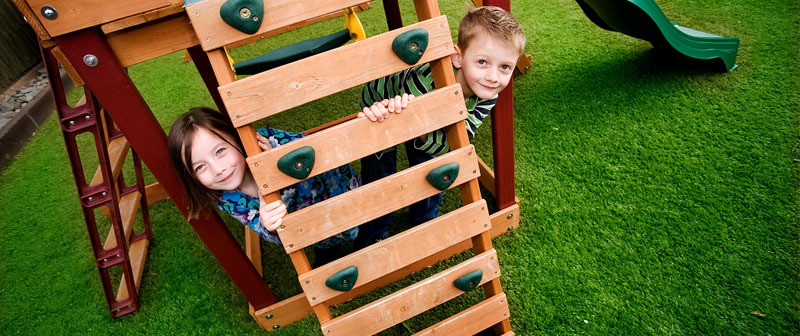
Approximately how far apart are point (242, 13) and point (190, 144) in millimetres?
614

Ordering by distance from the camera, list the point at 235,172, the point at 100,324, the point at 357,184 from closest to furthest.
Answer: the point at 235,172 → the point at 357,184 → the point at 100,324

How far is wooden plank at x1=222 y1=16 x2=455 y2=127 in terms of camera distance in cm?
141

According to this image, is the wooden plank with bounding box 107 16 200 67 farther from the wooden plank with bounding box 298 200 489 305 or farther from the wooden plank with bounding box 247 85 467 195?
the wooden plank with bounding box 298 200 489 305

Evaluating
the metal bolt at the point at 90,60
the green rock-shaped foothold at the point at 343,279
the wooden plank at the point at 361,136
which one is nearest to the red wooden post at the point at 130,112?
the metal bolt at the point at 90,60

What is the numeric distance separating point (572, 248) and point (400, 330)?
42.4 inches

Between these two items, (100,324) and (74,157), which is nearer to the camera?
(74,157)

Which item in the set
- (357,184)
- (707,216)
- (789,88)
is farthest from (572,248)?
(789,88)

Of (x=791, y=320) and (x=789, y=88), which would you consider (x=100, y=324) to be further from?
(x=789, y=88)

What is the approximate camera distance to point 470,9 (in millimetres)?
1994

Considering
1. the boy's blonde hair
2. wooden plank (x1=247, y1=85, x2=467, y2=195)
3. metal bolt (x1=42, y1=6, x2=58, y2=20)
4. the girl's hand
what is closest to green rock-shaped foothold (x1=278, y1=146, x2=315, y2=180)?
wooden plank (x1=247, y1=85, x2=467, y2=195)

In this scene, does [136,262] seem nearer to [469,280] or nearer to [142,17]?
[142,17]

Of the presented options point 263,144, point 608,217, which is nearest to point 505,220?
point 608,217

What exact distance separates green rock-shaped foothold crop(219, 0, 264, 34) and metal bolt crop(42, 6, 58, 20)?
48cm

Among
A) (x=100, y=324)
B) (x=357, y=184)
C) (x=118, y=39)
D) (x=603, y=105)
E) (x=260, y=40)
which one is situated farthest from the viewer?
(x=260, y=40)
